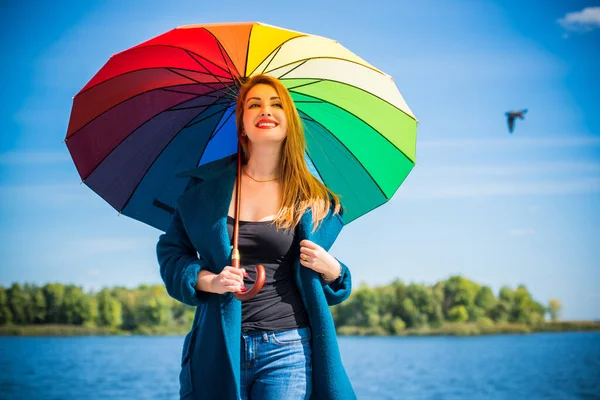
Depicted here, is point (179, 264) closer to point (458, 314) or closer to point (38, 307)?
point (38, 307)

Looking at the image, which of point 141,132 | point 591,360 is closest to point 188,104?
point 141,132

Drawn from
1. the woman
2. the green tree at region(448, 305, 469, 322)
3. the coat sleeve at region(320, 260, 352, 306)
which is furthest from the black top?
the green tree at region(448, 305, 469, 322)

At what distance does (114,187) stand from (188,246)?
22.7 inches

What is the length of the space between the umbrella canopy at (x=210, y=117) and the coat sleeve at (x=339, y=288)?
0.41 m

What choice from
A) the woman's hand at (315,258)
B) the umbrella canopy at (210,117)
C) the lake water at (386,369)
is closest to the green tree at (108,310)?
the lake water at (386,369)

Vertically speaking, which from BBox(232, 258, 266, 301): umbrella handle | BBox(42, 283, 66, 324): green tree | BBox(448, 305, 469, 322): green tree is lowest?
BBox(232, 258, 266, 301): umbrella handle

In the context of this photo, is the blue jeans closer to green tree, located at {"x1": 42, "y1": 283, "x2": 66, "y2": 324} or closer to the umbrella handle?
the umbrella handle

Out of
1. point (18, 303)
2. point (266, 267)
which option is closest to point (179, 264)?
point (266, 267)

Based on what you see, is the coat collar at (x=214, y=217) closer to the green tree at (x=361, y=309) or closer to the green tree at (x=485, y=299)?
the green tree at (x=361, y=309)

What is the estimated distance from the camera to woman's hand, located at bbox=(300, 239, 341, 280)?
7.82 ft

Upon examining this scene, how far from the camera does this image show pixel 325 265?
94.7 inches

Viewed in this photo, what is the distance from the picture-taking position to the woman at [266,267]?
2307 millimetres

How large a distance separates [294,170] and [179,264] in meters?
0.57

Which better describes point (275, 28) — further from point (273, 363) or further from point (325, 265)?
point (273, 363)
